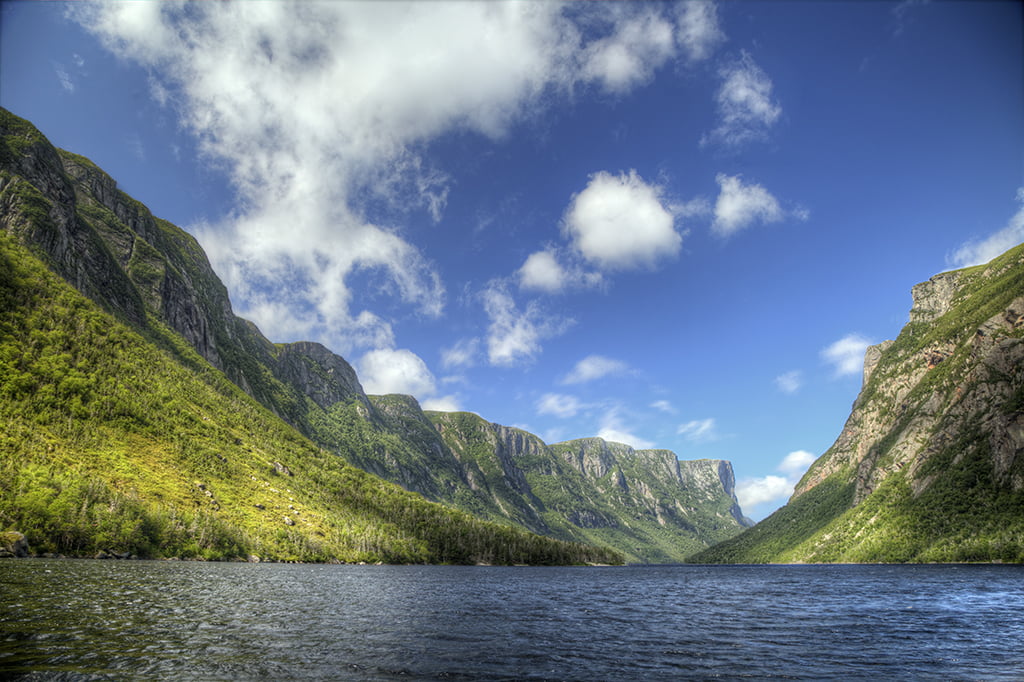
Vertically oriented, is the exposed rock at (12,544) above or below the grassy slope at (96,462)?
below

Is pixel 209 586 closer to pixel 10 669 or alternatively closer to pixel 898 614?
pixel 10 669

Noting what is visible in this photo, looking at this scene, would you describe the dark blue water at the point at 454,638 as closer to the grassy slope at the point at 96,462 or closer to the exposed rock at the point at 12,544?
the exposed rock at the point at 12,544

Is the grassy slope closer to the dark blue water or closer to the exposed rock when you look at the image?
the exposed rock

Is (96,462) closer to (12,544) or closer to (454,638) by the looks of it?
(12,544)

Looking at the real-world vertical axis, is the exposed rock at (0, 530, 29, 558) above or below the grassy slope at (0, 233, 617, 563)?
below

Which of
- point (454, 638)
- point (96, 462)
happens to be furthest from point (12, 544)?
point (454, 638)

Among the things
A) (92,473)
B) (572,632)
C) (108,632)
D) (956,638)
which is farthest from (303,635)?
(92,473)

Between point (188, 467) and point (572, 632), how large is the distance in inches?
7513

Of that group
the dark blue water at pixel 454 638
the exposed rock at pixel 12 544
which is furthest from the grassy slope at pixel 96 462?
the dark blue water at pixel 454 638

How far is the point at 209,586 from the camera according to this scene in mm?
62500

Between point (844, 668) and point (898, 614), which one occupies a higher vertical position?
point (844, 668)

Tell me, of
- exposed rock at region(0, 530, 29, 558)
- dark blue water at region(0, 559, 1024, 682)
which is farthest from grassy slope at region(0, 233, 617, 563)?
dark blue water at region(0, 559, 1024, 682)

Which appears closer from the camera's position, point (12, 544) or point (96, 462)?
point (12, 544)

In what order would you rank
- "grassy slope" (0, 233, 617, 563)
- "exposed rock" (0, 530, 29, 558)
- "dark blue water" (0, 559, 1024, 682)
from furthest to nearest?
"grassy slope" (0, 233, 617, 563)
"exposed rock" (0, 530, 29, 558)
"dark blue water" (0, 559, 1024, 682)
